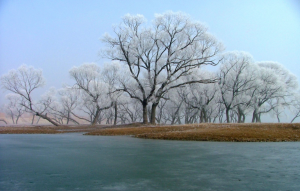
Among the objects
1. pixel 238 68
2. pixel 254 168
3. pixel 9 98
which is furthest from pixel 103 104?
pixel 254 168

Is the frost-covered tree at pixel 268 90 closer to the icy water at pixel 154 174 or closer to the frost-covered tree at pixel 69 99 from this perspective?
the icy water at pixel 154 174

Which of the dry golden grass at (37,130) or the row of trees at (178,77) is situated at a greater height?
the row of trees at (178,77)

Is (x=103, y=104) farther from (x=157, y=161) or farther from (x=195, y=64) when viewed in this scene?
(x=157, y=161)

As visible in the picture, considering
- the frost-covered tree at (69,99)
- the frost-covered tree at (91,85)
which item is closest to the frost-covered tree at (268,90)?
the frost-covered tree at (91,85)

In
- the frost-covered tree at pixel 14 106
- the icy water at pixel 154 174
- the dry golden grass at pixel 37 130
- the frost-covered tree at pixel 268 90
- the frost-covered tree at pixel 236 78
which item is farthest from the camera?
the frost-covered tree at pixel 14 106

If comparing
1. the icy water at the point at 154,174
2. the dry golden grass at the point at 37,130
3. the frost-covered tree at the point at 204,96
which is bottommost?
the icy water at the point at 154,174

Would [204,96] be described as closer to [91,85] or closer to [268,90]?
[268,90]

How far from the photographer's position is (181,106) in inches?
2454

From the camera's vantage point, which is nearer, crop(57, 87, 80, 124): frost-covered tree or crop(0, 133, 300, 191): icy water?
crop(0, 133, 300, 191): icy water

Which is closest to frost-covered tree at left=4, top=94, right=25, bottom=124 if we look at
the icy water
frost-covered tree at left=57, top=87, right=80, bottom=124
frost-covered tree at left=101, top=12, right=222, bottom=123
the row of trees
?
frost-covered tree at left=57, top=87, right=80, bottom=124

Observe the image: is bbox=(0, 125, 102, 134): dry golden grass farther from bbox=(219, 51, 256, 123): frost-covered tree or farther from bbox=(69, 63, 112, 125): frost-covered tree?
bbox=(219, 51, 256, 123): frost-covered tree

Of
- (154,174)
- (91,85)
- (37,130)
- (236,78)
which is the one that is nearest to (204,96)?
(236,78)

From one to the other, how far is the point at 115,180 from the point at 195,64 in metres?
30.9

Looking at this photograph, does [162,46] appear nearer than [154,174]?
No
